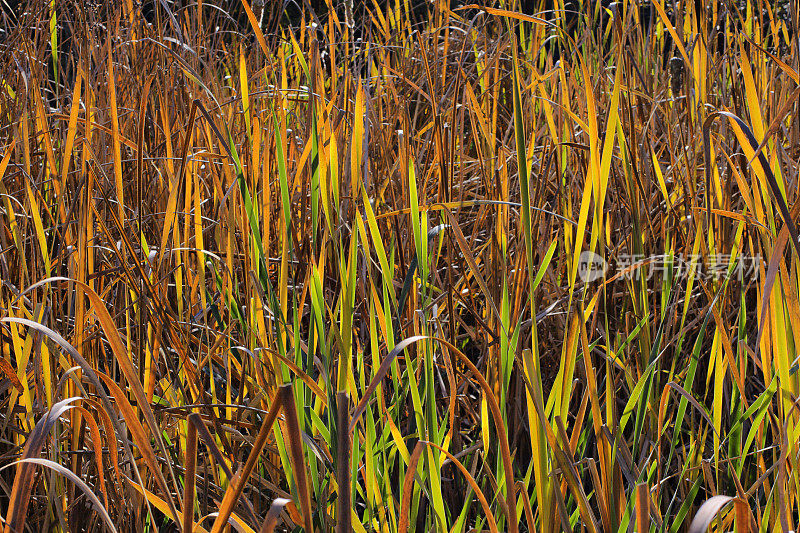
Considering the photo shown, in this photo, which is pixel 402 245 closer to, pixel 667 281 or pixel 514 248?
pixel 514 248

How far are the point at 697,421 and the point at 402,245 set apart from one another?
381mm

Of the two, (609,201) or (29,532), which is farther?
(609,201)

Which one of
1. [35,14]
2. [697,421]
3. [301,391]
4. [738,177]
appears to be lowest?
[697,421]

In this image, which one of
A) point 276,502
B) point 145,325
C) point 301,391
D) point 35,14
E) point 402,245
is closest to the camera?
point 276,502

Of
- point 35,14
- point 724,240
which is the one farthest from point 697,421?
point 35,14

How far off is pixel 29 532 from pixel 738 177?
0.67m

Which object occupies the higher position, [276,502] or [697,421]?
[276,502]

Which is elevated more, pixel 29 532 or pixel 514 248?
pixel 514 248

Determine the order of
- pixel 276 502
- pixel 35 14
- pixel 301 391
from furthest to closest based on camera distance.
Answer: pixel 35 14 → pixel 301 391 → pixel 276 502

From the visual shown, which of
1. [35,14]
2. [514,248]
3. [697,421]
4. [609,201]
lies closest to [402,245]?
[514,248]

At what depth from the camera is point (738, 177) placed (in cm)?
63

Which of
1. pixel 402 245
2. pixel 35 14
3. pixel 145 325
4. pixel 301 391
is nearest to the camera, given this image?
pixel 301 391

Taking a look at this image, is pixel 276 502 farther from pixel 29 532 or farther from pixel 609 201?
pixel 609 201

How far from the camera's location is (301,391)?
60cm
